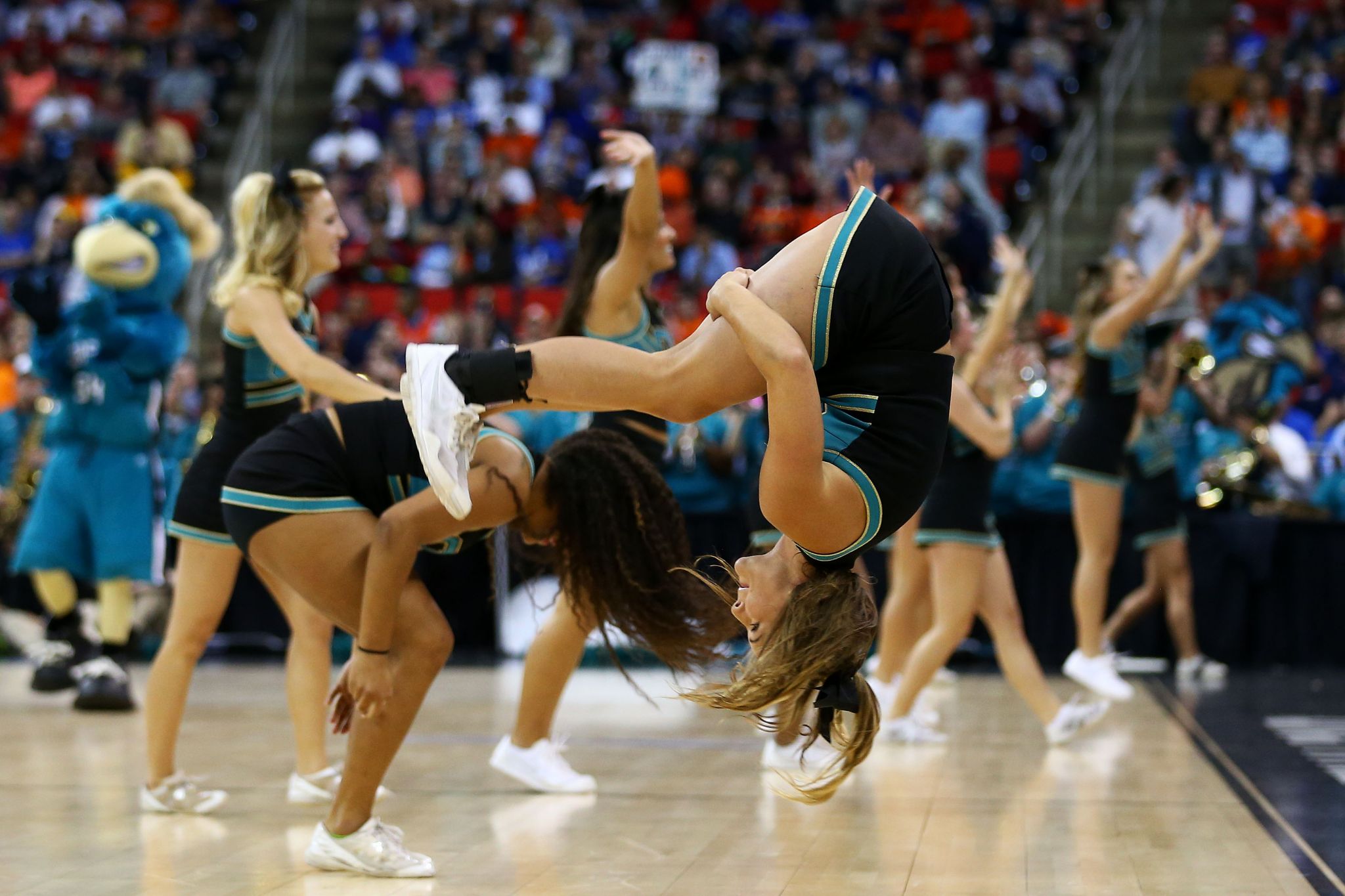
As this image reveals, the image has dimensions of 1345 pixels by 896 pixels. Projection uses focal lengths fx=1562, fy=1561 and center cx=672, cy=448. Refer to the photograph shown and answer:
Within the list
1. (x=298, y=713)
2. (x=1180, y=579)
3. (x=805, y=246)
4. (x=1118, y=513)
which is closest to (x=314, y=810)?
(x=298, y=713)

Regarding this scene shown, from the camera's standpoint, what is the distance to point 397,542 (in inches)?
132

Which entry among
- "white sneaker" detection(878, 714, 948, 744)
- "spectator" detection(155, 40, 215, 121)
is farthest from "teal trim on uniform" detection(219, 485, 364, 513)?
"spectator" detection(155, 40, 215, 121)

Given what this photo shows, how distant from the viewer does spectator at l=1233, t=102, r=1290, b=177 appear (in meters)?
11.1

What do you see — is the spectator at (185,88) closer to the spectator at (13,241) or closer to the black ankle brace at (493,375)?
the spectator at (13,241)

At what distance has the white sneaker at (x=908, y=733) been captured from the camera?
18.4 feet

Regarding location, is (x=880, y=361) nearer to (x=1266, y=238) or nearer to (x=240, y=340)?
(x=240, y=340)

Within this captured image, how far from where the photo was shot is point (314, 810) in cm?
436

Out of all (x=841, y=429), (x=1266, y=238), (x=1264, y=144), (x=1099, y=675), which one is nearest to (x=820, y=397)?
(x=841, y=429)

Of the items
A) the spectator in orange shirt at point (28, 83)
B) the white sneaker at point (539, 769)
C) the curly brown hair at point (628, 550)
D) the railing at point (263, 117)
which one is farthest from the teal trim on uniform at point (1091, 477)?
the spectator in orange shirt at point (28, 83)

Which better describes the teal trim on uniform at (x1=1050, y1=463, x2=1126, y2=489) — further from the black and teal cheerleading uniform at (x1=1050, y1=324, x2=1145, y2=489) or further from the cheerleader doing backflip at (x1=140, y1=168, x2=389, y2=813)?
the cheerleader doing backflip at (x1=140, y1=168, x2=389, y2=813)

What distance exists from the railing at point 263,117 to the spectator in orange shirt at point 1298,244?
7.30 meters

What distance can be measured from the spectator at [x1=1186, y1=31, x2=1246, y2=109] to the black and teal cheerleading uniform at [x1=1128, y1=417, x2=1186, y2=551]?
15.5 ft

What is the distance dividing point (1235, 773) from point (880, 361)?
8.80 ft

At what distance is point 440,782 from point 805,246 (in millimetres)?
2466
